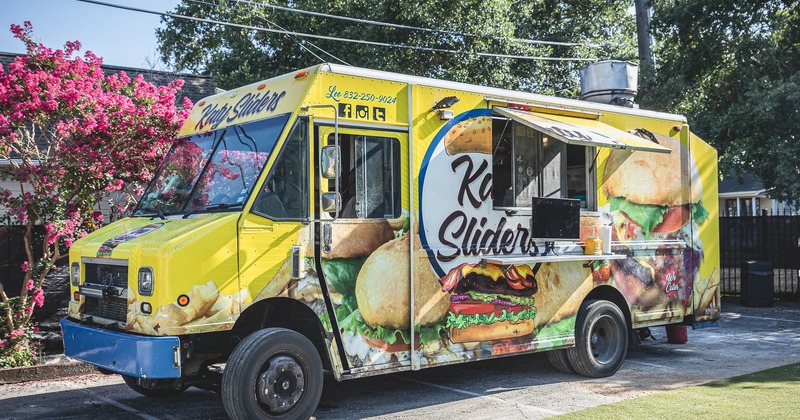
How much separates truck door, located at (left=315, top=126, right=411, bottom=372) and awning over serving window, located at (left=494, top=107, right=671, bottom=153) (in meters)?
1.42

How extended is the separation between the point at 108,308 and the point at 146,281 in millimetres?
831

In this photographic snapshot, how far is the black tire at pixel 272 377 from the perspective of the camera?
5996mm

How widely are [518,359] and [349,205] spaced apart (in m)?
4.41

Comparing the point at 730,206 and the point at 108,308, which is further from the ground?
the point at 730,206

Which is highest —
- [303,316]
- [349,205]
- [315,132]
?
[315,132]

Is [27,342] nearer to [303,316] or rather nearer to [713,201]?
[303,316]

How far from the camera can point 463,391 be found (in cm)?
821

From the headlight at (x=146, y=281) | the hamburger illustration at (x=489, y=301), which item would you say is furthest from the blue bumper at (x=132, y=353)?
the hamburger illustration at (x=489, y=301)

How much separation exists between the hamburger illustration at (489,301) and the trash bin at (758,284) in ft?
32.2

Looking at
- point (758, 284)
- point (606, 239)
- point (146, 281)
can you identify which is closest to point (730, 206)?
point (758, 284)

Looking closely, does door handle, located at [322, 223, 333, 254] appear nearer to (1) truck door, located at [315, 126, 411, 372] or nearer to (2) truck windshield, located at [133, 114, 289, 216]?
(1) truck door, located at [315, 126, 411, 372]

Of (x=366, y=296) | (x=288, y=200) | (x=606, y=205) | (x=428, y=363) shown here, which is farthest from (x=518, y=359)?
(x=288, y=200)

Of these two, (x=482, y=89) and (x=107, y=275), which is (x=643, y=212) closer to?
(x=482, y=89)

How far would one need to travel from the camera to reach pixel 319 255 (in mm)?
6602
